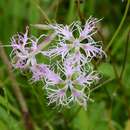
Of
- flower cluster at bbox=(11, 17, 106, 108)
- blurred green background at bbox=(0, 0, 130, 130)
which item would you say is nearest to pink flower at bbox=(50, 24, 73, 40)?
flower cluster at bbox=(11, 17, 106, 108)

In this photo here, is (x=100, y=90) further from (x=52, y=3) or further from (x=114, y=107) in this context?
(x=52, y=3)

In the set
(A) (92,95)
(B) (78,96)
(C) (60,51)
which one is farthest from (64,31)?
(A) (92,95)

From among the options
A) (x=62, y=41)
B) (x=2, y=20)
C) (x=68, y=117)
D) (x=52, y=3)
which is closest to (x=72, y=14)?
(x=52, y=3)

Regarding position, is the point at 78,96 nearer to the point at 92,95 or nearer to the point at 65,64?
the point at 65,64

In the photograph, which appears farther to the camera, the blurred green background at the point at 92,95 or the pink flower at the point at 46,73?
the blurred green background at the point at 92,95

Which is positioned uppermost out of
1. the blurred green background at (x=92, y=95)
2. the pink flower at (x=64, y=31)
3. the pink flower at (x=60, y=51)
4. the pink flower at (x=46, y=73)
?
the pink flower at (x=64, y=31)

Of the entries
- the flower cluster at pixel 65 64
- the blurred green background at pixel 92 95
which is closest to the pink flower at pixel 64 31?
the flower cluster at pixel 65 64

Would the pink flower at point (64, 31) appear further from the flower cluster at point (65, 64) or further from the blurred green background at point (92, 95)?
the blurred green background at point (92, 95)

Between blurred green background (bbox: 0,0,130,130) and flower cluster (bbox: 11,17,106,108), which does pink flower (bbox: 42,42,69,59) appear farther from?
blurred green background (bbox: 0,0,130,130)
